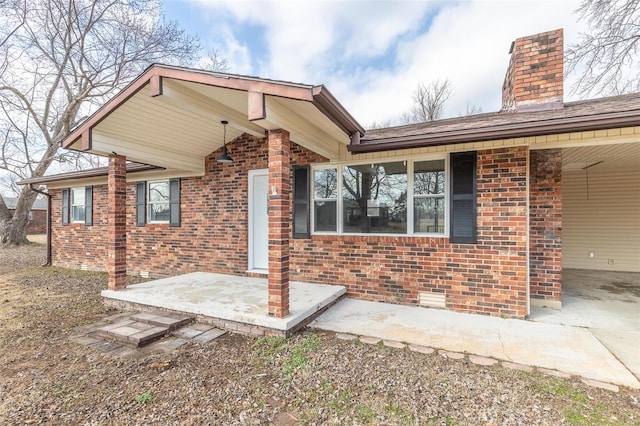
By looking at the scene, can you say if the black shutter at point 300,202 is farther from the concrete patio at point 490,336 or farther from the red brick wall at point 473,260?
the concrete patio at point 490,336

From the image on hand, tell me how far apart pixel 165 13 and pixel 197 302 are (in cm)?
1390

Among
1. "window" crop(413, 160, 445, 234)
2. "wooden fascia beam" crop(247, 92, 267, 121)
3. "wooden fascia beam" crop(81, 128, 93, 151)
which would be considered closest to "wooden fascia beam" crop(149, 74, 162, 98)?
"wooden fascia beam" crop(247, 92, 267, 121)

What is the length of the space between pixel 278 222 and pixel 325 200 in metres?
1.89

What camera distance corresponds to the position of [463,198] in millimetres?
4352

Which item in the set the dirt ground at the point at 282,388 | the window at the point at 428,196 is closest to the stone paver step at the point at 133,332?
the dirt ground at the point at 282,388

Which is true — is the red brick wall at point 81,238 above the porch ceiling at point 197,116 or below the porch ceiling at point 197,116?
below

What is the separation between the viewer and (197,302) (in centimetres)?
434

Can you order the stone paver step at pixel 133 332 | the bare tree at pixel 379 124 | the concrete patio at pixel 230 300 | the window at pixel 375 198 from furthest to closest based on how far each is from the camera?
the bare tree at pixel 379 124, the window at pixel 375 198, the concrete patio at pixel 230 300, the stone paver step at pixel 133 332

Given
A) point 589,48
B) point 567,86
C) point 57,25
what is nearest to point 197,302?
point 567,86

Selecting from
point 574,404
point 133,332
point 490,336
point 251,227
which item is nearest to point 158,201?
point 251,227

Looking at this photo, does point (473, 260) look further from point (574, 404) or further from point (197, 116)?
point (197, 116)

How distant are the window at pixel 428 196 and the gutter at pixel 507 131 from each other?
578 millimetres

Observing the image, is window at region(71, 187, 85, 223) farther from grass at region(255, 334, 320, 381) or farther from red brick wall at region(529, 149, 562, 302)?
red brick wall at region(529, 149, 562, 302)

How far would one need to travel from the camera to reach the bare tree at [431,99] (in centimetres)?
1945
